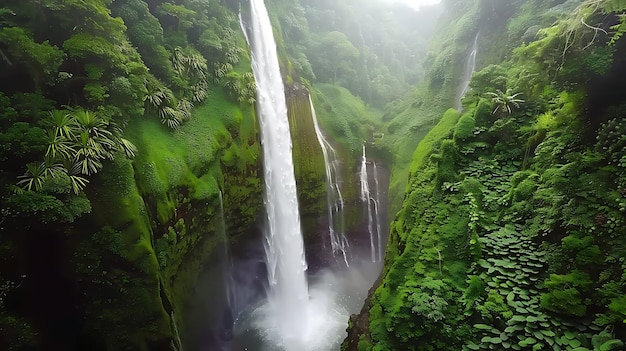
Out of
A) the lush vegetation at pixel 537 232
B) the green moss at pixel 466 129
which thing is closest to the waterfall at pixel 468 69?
the green moss at pixel 466 129

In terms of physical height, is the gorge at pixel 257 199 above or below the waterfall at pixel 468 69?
below

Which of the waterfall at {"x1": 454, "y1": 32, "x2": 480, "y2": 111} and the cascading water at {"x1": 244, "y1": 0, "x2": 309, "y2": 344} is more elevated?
the waterfall at {"x1": 454, "y1": 32, "x2": 480, "y2": 111}

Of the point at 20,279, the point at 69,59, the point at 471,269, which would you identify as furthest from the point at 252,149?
the point at 471,269

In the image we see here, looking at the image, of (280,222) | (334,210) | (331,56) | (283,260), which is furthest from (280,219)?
(331,56)

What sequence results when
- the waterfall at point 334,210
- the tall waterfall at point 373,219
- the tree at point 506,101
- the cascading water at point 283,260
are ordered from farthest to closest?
1. the tall waterfall at point 373,219
2. the waterfall at point 334,210
3. the cascading water at point 283,260
4. the tree at point 506,101

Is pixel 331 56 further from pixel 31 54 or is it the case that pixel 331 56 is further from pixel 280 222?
pixel 31 54

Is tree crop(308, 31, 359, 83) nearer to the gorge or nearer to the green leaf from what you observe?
the gorge

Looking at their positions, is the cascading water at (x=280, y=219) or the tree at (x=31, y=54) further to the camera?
the cascading water at (x=280, y=219)

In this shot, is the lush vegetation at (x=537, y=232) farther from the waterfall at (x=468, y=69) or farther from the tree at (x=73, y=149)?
the waterfall at (x=468, y=69)

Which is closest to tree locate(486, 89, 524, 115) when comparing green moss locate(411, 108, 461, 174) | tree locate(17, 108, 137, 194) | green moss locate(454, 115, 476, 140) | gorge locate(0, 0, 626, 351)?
gorge locate(0, 0, 626, 351)
